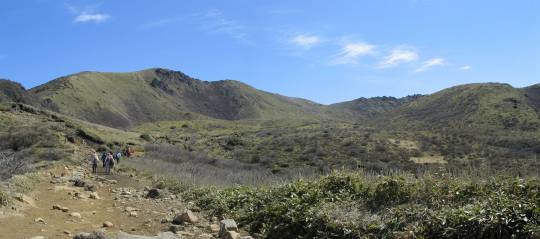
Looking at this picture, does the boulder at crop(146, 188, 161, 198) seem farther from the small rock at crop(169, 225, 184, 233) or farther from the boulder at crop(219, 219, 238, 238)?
the boulder at crop(219, 219, 238, 238)

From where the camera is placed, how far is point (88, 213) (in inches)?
428

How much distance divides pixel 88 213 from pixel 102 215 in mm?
359

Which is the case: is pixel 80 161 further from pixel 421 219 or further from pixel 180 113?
pixel 180 113

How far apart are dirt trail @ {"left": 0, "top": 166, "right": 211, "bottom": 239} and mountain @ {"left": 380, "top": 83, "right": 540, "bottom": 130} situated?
209 feet

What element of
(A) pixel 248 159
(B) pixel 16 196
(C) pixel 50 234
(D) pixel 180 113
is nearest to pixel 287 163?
(A) pixel 248 159

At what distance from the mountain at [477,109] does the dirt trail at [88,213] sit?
6364 cm

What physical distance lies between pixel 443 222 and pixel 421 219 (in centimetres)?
66

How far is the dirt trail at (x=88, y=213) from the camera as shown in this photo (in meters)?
8.63

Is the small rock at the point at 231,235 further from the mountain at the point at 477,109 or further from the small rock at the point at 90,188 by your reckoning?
the mountain at the point at 477,109

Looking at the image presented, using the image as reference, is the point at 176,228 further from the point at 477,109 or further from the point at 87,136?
the point at 477,109

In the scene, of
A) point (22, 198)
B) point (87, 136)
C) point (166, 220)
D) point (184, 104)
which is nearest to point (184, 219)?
point (166, 220)

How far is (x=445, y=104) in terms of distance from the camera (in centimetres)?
10225

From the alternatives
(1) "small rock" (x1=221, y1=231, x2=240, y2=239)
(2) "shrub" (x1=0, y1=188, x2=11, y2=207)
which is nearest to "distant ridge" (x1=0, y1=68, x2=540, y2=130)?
(2) "shrub" (x1=0, y1=188, x2=11, y2=207)

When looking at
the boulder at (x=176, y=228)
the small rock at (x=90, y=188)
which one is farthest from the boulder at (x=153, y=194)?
the boulder at (x=176, y=228)
